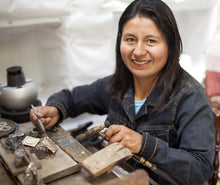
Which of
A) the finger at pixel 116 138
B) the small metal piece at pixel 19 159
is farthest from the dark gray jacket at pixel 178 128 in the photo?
the small metal piece at pixel 19 159

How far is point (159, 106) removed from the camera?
1.32 m

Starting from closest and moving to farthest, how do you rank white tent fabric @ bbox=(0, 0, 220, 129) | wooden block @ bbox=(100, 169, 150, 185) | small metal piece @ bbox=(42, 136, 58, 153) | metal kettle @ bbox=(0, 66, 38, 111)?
wooden block @ bbox=(100, 169, 150, 185) < small metal piece @ bbox=(42, 136, 58, 153) < metal kettle @ bbox=(0, 66, 38, 111) < white tent fabric @ bbox=(0, 0, 220, 129)

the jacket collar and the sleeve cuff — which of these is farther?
the jacket collar

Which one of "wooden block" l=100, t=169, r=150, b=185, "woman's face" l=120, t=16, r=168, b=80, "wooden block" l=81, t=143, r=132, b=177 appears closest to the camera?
"wooden block" l=100, t=169, r=150, b=185

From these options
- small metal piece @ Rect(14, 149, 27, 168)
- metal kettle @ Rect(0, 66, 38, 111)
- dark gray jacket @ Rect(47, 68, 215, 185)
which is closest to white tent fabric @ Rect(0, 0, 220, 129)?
metal kettle @ Rect(0, 66, 38, 111)

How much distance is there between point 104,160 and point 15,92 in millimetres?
785

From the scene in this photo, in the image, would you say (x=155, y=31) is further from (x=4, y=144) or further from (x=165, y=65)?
(x=4, y=144)

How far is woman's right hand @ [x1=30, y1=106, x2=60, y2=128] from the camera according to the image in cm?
132

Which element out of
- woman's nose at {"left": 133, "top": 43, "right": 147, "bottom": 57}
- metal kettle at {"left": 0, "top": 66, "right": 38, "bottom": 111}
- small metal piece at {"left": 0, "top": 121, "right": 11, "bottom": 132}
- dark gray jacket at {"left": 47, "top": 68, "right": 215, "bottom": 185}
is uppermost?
woman's nose at {"left": 133, "top": 43, "right": 147, "bottom": 57}

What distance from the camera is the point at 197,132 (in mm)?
1190

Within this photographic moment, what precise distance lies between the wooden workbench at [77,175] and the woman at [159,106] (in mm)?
107

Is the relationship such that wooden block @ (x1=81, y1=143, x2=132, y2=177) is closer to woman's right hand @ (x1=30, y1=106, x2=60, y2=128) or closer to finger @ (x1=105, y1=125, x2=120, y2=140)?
finger @ (x1=105, y1=125, x2=120, y2=140)

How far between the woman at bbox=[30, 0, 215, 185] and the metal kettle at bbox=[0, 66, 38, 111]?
15cm

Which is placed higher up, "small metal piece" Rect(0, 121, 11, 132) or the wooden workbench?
"small metal piece" Rect(0, 121, 11, 132)
